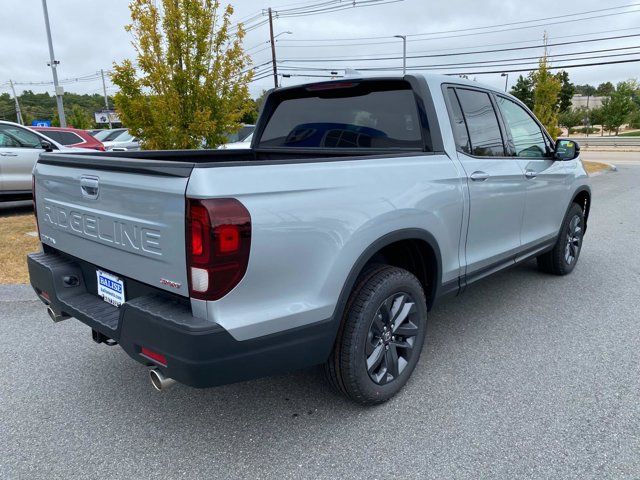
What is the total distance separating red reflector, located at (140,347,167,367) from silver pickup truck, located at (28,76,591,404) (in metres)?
0.01

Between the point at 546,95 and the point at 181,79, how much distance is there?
45.8 ft

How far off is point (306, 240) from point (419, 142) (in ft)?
4.44

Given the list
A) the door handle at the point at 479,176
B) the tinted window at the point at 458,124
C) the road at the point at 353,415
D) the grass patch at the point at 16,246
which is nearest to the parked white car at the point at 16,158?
the grass patch at the point at 16,246

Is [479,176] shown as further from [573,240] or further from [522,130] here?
[573,240]

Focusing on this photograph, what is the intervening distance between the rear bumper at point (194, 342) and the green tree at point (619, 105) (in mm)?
55466

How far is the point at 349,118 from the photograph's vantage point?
11.2ft

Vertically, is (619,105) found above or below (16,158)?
above

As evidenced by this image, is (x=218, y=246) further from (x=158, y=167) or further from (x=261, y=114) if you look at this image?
(x=261, y=114)

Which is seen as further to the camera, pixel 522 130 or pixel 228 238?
pixel 522 130

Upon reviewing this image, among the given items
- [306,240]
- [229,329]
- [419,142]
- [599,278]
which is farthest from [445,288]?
[599,278]

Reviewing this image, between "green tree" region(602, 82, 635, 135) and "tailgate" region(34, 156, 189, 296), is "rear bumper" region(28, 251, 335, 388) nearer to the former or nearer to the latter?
"tailgate" region(34, 156, 189, 296)

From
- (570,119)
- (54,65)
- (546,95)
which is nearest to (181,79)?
(546,95)

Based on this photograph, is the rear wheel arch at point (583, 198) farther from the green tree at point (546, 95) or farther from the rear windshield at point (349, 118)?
the green tree at point (546, 95)

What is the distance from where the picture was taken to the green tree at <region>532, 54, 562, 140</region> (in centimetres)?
1612
